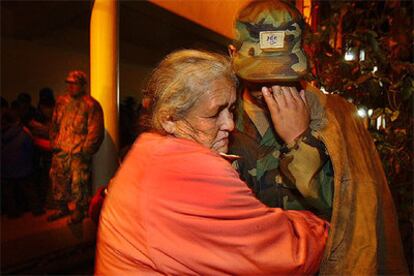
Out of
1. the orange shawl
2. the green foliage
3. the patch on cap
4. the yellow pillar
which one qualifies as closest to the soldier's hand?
the patch on cap

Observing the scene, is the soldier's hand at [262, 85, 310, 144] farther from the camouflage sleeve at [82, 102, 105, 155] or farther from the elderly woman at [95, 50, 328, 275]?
the camouflage sleeve at [82, 102, 105, 155]

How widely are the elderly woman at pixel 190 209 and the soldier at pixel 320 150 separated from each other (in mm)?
187

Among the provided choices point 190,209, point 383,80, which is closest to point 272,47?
point 190,209

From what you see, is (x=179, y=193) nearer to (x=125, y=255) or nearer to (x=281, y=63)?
(x=125, y=255)

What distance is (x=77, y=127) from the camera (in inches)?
166

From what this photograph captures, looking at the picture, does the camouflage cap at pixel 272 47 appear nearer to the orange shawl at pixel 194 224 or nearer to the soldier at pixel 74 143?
the orange shawl at pixel 194 224

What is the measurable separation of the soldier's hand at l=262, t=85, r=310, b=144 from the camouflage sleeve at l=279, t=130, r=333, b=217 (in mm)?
26

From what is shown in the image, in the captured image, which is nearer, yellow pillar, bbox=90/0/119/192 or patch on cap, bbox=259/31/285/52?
patch on cap, bbox=259/31/285/52

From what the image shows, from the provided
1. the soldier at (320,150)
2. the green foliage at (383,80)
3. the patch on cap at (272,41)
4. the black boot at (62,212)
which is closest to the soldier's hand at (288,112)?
the soldier at (320,150)

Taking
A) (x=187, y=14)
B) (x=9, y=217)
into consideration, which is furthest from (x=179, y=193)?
(x=9, y=217)

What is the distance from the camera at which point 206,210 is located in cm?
105

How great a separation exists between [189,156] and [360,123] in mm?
657

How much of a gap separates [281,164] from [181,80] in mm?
404

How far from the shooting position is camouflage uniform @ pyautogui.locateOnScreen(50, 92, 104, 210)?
425 centimetres
